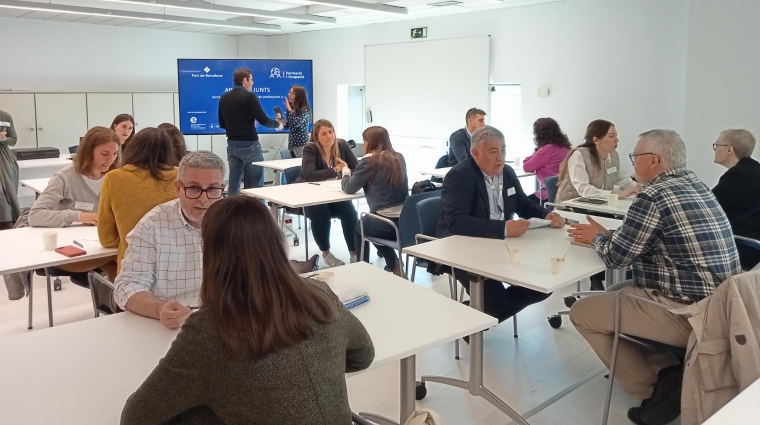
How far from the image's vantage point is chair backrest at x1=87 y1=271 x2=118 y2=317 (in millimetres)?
2547

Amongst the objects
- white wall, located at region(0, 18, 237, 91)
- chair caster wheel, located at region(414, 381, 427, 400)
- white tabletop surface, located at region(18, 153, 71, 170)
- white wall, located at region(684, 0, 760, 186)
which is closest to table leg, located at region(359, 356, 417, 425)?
chair caster wheel, located at region(414, 381, 427, 400)

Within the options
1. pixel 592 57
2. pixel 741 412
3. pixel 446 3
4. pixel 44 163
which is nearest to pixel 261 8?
pixel 446 3

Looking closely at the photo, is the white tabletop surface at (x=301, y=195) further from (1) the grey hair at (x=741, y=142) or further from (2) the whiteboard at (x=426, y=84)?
(2) the whiteboard at (x=426, y=84)

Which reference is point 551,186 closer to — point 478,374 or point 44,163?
point 478,374

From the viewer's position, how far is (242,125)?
264 inches

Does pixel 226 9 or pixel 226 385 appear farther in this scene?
pixel 226 9

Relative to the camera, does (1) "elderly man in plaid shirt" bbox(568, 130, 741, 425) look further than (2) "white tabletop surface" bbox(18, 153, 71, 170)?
No

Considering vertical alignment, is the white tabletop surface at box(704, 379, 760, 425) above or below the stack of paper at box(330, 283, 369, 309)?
below

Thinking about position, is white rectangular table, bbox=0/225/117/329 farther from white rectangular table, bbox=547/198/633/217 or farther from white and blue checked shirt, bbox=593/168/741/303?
white rectangular table, bbox=547/198/633/217

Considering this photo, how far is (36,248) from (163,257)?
1.24m

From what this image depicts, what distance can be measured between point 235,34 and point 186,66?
2.71 m

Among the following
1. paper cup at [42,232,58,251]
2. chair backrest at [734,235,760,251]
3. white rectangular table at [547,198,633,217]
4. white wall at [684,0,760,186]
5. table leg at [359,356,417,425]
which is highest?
white wall at [684,0,760,186]

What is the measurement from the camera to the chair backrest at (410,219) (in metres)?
3.95

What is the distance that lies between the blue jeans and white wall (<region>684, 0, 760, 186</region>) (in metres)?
4.40
